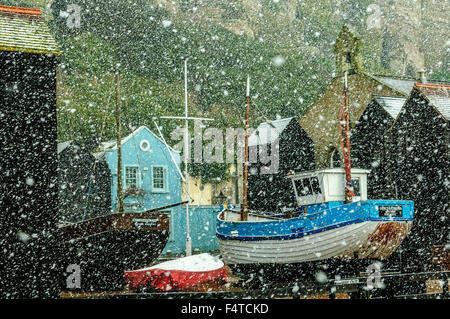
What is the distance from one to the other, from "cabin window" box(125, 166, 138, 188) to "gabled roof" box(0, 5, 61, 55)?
58.5 ft

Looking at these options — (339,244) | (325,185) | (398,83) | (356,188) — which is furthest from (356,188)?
(398,83)

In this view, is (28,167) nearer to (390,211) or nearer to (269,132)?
(390,211)

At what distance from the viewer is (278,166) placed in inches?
1334

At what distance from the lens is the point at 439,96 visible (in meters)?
22.5

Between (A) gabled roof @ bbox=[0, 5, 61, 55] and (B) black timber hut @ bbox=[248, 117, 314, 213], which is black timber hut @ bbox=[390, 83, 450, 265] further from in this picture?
(A) gabled roof @ bbox=[0, 5, 61, 55]

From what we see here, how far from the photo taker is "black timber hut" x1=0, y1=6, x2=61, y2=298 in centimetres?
1302

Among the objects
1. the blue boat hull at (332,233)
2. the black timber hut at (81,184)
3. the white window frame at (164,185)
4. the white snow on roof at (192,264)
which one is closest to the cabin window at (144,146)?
the white window frame at (164,185)

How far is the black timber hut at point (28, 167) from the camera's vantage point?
1302 cm

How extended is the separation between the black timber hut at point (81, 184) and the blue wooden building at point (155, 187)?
72cm

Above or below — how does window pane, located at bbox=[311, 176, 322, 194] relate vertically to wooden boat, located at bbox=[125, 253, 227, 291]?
above

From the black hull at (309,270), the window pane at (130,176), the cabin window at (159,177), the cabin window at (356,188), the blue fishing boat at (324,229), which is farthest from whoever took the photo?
the cabin window at (159,177)

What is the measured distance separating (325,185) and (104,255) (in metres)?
7.59

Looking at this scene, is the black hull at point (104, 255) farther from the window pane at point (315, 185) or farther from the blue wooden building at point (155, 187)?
the blue wooden building at point (155, 187)

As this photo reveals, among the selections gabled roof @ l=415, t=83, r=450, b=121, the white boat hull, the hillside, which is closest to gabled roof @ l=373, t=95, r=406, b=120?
gabled roof @ l=415, t=83, r=450, b=121
